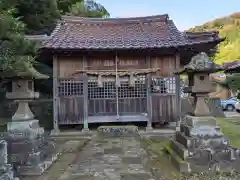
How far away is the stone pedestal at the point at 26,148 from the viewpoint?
6742 millimetres

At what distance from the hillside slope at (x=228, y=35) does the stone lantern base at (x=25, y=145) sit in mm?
26324

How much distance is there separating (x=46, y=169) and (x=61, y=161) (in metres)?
0.87

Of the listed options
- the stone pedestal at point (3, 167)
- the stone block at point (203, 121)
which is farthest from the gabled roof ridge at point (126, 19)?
the stone pedestal at point (3, 167)

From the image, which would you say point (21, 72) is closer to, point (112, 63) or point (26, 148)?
point (26, 148)

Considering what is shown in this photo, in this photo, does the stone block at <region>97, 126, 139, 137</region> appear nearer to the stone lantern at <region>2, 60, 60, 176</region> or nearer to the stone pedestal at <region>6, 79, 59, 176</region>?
the stone pedestal at <region>6, 79, 59, 176</region>

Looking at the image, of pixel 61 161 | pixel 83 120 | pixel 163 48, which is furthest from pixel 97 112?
pixel 61 161

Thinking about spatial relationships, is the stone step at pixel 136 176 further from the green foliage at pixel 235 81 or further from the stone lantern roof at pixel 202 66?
the green foliage at pixel 235 81

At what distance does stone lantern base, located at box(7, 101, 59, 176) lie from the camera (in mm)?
6762

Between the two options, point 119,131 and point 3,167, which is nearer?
point 3,167

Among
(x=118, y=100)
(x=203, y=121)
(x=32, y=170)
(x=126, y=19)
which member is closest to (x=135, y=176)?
(x=203, y=121)

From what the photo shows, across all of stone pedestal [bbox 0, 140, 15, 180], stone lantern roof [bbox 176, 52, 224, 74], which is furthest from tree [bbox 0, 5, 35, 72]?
stone lantern roof [bbox 176, 52, 224, 74]

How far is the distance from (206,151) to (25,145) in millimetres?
3995

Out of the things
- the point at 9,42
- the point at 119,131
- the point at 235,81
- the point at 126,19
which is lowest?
the point at 119,131

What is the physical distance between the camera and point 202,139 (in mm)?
6887
